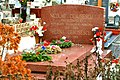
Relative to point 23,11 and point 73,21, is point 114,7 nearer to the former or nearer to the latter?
point 23,11

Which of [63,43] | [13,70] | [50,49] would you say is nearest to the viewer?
[13,70]

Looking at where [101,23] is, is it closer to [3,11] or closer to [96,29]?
[96,29]

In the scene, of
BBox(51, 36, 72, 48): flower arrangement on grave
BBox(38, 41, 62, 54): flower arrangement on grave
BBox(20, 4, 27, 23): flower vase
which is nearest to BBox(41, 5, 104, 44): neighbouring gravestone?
BBox(51, 36, 72, 48): flower arrangement on grave

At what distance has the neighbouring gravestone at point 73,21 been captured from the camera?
8.64 metres

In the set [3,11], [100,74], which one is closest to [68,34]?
[3,11]

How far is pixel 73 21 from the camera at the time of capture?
28.5ft

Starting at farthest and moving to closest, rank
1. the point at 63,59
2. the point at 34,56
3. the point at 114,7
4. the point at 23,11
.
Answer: the point at 114,7 < the point at 23,11 < the point at 63,59 < the point at 34,56

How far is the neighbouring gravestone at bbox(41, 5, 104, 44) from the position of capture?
28.3 ft

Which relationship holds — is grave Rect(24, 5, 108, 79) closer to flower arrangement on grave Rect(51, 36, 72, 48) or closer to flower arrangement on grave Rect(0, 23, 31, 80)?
flower arrangement on grave Rect(51, 36, 72, 48)

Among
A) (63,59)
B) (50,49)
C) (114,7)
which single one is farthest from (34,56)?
(114,7)

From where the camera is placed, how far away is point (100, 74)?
350 cm

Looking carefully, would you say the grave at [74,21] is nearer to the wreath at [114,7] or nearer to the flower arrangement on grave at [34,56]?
the flower arrangement on grave at [34,56]

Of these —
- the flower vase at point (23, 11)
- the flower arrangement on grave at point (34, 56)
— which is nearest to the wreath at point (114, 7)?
the flower vase at point (23, 11)

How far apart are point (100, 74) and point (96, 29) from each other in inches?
197
